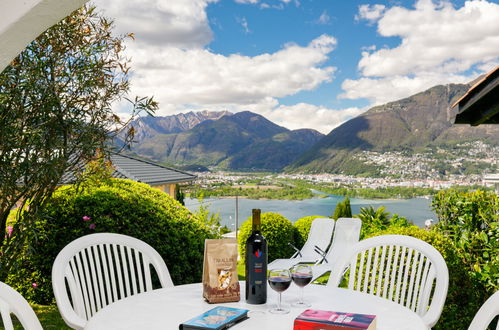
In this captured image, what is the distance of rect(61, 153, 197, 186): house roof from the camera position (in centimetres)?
963

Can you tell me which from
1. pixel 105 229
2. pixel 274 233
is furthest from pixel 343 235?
pixel 105 229

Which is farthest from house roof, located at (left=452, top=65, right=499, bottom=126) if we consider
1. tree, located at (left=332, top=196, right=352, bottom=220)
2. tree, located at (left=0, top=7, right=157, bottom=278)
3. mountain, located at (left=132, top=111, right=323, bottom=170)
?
mountain, located at (left=132, top=111, right=323, bottom=170)

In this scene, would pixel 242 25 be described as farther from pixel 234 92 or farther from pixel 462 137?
pixel 234 92

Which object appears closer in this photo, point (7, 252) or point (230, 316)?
point (230, 316)

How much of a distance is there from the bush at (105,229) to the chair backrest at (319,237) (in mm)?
2746

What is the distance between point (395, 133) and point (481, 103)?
109 ft

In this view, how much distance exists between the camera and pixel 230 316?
1441mm

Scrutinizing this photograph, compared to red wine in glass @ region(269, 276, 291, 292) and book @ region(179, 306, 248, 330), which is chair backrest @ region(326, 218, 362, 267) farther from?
book @ region(179, 306, 248, 330)

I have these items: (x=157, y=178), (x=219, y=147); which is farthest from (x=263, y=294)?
(x=219, y=147)

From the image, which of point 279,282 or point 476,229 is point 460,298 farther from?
point 279,282

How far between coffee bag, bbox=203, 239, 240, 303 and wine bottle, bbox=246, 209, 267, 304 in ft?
0.23

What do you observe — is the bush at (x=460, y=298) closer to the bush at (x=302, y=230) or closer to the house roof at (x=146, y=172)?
the bush at (x=302, y=230)

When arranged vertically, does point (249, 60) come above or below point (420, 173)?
above

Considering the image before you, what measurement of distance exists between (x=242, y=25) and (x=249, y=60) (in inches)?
589
